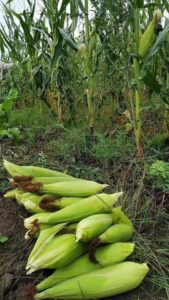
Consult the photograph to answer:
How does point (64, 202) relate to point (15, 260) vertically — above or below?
above

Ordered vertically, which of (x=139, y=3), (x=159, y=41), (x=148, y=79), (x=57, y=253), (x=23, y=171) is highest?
(x=139, y=3)

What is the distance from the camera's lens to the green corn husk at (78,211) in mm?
2217

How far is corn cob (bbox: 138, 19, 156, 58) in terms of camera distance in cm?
308

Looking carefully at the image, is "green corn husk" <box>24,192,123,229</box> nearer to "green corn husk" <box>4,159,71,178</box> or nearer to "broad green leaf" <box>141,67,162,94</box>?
"green corn husk" <box>4,159,71,178</box>

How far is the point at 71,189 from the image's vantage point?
8.09 ft

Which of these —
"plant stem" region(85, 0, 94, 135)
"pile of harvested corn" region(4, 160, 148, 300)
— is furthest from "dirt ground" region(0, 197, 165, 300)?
"plant stem" region(85, 0, 94, 135)

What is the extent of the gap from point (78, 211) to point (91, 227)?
0.17 meters

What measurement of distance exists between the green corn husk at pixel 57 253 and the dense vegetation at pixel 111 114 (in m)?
0.32

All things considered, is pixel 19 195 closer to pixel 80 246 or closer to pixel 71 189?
pixel 71 189

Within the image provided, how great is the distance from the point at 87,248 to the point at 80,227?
0.42 ft

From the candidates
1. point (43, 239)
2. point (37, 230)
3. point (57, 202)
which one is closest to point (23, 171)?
point (57, 202)

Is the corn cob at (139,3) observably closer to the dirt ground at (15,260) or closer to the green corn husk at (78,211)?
the green corn husk at (78,211)

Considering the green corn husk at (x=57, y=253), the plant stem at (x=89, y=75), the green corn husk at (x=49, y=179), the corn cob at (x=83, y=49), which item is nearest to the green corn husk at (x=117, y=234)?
the green corn husk at (x=57, y=253)

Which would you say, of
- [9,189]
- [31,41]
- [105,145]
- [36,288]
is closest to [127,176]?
[105,145]
